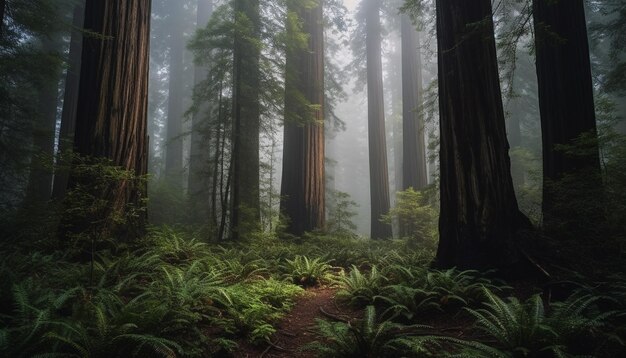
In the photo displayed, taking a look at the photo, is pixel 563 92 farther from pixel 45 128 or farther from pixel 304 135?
pixel 45 128

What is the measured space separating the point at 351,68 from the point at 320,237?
1408 cm

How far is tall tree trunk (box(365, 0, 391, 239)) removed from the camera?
14504 mm

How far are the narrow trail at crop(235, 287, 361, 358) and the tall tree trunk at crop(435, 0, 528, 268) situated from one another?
6.10 feet

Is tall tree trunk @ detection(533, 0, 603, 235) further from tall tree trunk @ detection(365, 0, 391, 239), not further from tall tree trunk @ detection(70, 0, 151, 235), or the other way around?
tall tree trunk @ detection(365, 0, 391, 239)

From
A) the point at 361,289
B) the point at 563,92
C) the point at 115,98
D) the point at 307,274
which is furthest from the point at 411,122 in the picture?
the point at 115,98

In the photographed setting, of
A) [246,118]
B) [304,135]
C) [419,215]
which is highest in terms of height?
[246,118]

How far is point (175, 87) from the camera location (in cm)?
2470

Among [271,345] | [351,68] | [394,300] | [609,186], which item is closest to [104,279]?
[271,345]

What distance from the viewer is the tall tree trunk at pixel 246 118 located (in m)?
8.62

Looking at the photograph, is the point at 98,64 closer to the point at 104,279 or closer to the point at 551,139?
the point at 104,279

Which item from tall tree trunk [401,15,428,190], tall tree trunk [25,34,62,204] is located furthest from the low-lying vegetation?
tall tree trunk [401,15,428,190]

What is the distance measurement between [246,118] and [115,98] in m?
4.64

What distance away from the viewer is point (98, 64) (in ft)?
18.6

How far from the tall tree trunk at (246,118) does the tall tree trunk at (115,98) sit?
2.88 m
